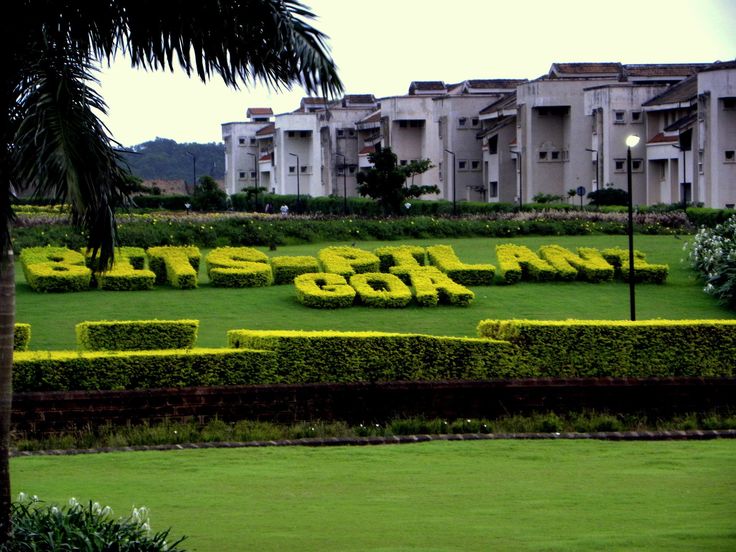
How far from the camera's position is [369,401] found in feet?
50.0

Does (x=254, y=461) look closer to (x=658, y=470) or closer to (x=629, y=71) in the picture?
(x=658, y=470)

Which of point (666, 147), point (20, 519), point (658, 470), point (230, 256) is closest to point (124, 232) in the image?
point (230, 256)

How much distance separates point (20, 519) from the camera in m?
7.60

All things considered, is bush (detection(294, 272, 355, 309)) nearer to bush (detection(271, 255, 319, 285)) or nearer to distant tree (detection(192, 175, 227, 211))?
bush (detection(271, 255, 319, 285))

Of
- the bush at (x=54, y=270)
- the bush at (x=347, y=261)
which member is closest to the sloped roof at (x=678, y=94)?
the bush at (x=347, y=261)

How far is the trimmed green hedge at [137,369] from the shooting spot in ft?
48.5

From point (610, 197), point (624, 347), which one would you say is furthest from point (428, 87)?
point (624, 347)

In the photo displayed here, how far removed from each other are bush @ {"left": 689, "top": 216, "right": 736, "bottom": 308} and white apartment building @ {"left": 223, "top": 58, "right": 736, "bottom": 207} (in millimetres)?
27840

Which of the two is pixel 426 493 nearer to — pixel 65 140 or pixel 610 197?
pixel 65 140

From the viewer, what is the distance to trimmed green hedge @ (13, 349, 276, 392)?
1479 centimetres

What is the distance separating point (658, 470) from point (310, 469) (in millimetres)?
3237

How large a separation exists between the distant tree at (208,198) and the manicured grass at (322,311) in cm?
4273

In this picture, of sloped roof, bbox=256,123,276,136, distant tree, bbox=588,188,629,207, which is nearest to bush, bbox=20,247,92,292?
distant tree, bbox=588,188,629,207

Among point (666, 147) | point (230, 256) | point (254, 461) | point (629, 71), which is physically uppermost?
point (629, 71)
